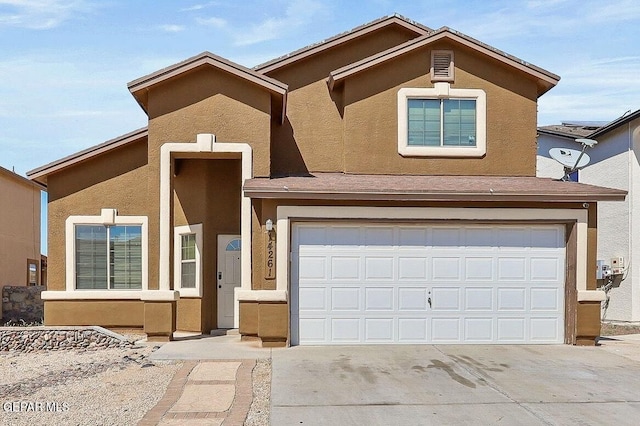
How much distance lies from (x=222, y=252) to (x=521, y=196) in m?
6.94

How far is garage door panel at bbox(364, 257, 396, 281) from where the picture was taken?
12953 mm

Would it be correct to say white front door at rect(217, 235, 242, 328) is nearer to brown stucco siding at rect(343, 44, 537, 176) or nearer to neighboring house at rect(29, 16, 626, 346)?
neighboring house at rect(29, 16, 626, 346)

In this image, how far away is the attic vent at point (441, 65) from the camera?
15.2 meters

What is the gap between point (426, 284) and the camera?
13.1 m

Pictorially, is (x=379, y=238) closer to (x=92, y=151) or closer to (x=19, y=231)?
(x=92, y=151)

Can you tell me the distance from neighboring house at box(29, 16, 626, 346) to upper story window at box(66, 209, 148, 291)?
0.11ft

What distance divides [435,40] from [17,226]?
15903 millimetres

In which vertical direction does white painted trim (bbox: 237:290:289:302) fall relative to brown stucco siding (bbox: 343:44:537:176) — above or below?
below

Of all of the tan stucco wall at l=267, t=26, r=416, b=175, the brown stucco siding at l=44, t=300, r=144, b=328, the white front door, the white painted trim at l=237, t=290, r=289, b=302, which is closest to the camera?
the white painted trim at l=237, t=290, r=289, b=302

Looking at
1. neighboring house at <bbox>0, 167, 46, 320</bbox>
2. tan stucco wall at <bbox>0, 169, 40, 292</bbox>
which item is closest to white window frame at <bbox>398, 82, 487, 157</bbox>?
neighboring house at <bbox>0, 167, 46, 320</bbox>

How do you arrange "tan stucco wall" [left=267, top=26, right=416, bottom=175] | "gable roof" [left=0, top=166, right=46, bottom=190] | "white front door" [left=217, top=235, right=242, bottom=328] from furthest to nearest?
1. "gable roof" [left=0, top=166, right=46, bottom=190]
2. "tan stucco wall" [left=267, top=26, right=416, bottom=175]
3. "white front door" [left=217, top=235, right=242, bottom=328]

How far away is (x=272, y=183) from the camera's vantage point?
13125 millimetres

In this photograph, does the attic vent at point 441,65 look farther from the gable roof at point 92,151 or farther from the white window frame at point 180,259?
the gable roof at point 92,151

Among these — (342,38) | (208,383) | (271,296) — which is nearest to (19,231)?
(342,38)
